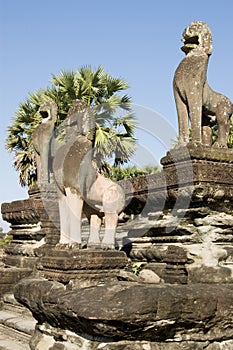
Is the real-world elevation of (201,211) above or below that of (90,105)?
below

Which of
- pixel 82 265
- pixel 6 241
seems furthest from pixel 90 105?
pixel 82 265

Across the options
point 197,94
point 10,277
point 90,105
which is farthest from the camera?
point 90,105

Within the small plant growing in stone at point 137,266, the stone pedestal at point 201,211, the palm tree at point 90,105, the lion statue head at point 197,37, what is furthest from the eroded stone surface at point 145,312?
the palm tree at point 90,105

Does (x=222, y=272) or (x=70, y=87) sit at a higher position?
(x=70, y=87)

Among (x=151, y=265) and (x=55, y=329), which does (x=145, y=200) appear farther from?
(x=55, y=329)

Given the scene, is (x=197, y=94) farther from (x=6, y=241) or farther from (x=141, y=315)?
(x=6, y=241)

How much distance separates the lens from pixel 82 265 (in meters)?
4.27

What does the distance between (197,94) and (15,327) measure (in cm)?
316

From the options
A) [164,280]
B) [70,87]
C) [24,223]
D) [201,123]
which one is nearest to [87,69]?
[70,87]

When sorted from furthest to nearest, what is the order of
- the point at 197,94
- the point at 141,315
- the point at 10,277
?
the point at 10,277 < the point at 197,94 < the point at 141,315

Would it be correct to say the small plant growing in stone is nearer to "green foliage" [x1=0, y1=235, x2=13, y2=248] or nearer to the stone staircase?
the stone staircase

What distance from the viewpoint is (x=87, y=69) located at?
16281 millimetres

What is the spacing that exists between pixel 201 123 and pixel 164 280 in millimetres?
1785

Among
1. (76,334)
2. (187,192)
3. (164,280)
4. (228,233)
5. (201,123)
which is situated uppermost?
(201,123)
